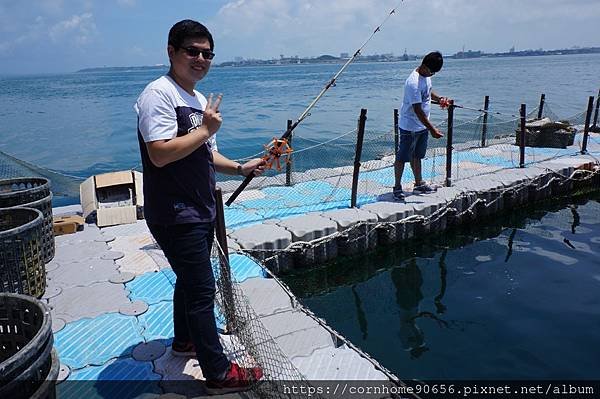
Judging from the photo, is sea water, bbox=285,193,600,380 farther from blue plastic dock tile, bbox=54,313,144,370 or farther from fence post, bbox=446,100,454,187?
blue plastic dock tile, bbox=54,313,144,370

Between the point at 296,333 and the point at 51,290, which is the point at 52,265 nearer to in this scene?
the point at 51,290

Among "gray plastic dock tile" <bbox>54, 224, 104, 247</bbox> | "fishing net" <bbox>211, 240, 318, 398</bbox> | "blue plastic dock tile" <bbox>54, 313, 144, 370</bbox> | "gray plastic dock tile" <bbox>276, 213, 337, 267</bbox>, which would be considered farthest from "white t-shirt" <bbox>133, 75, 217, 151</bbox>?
"gray plastic dock tile" <bbox>54, 224, 104, 247</bbox>

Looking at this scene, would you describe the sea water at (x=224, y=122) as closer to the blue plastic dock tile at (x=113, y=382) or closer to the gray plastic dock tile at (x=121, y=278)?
the gray plastic dock tile at (x=121, y=278)

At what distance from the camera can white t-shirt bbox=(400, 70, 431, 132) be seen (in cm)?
661

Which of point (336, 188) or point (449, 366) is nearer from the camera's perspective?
point (449, 366)

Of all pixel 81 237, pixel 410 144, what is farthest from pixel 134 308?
pixel 410 144

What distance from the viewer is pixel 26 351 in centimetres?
209

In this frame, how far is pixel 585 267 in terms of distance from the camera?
6.06m

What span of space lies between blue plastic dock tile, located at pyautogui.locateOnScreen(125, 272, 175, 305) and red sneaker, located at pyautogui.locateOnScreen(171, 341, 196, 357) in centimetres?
100

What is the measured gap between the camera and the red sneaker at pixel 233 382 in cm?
280

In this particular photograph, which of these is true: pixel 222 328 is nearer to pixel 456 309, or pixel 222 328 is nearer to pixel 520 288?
pixel 456 309

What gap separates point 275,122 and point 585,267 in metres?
22.3

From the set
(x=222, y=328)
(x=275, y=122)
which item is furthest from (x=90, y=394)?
(x=275, y=122)

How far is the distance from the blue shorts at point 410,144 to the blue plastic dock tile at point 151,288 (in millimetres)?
3893
